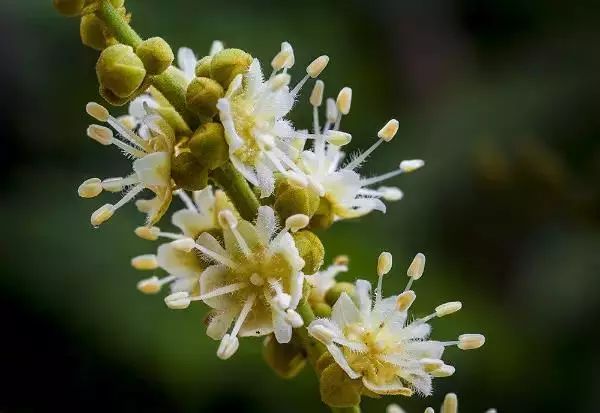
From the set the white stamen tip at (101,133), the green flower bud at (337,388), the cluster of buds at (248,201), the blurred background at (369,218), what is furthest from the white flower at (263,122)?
the blurred background at (369,218)

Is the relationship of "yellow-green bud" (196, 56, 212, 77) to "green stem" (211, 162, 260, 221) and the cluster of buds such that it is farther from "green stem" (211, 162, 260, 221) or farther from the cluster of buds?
"green stem" (211, 162, 260, 221)

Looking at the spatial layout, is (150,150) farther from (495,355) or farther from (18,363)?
(18,363)

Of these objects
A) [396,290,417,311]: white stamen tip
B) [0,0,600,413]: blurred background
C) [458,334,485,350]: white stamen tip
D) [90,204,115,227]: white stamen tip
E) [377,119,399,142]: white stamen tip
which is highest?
[0,0,600,413]: blurred background

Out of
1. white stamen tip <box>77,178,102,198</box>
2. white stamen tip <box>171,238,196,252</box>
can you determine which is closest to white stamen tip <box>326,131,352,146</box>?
white stamen tip <box>171,238,196,252</box>

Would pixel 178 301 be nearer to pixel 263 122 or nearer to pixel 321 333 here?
pixel 321 333

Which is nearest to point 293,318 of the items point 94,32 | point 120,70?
point 120,70

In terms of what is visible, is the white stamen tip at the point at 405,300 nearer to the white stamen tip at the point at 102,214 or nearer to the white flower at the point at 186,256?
the white flower at the point at 186,256
